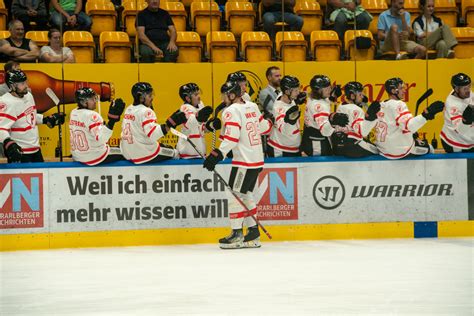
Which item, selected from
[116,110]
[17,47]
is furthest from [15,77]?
[17,47]

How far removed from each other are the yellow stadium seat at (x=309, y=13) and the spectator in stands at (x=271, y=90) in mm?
1978

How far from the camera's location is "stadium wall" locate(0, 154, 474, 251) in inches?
405

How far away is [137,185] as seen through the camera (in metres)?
10.4

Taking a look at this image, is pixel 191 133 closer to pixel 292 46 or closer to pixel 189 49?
pixel 189 49

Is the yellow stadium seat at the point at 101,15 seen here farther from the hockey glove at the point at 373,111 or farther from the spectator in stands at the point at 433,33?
the hockey glove at the point at 373,111

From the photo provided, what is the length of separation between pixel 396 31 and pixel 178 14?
286 cm

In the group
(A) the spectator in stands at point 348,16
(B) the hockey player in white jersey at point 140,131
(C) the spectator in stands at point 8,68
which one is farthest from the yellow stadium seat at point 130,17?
(B) the hockey player in white jersey at point 140,131

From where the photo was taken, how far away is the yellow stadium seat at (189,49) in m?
12.7

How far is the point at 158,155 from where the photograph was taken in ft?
34.6

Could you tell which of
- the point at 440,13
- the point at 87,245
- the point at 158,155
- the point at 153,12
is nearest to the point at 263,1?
the point at 153,12

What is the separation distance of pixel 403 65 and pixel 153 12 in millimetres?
3219

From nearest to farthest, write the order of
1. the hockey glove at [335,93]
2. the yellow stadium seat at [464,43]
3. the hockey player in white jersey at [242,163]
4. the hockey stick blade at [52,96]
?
1. the hockey player in white jersey at [242,163]
2. the hockey stick blade at [52,96]
3. the hockey glove at [335,93]
4. the yellow stadium seat at [464,43]

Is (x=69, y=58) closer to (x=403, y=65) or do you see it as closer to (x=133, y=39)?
(x=133, y=39)

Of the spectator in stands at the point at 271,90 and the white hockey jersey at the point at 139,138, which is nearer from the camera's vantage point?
the white hockey jersey at the point at 139,138
